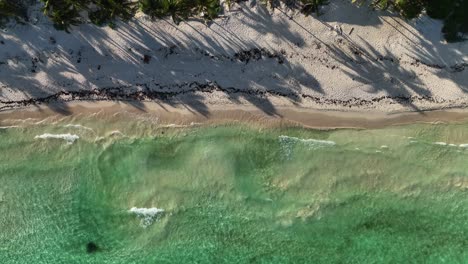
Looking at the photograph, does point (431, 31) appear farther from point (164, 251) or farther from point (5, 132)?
point (5, 132)

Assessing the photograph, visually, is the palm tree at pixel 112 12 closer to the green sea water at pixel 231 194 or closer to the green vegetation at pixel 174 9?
the green vegetation at pixel 174 9

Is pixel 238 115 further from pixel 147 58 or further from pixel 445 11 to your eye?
pixel 445 11

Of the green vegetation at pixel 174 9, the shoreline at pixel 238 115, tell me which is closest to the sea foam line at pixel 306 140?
the shoreline at pixel 238 115

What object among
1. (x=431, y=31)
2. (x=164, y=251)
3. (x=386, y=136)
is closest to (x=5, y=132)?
(x=164, y=251)

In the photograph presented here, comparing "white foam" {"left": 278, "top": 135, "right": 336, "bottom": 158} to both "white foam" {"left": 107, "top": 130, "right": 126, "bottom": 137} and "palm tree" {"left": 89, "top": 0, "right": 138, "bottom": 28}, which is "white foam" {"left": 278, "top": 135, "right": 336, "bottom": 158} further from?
"palm tree" {"left": 89, "top": 0, "right": 138, "bottom": 28}

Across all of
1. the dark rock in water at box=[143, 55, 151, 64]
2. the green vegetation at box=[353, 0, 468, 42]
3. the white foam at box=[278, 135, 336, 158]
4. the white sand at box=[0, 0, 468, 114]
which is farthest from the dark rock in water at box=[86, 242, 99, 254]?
the green vegetation at box=[353, 0, 468, 42]
